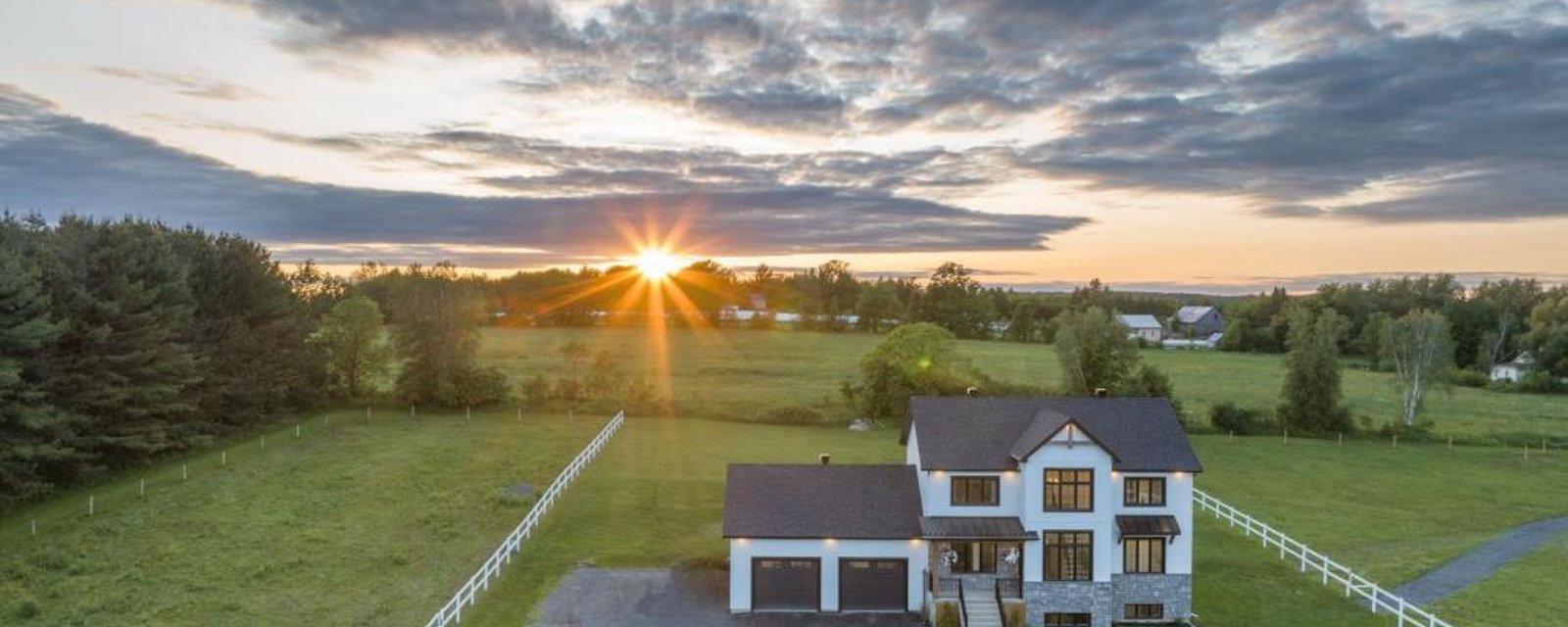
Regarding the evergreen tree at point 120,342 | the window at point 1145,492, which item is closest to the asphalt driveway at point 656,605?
the window at point 1145,492

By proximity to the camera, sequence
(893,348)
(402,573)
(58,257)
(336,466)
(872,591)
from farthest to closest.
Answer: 1. (893,348)
2. (336,466)
3. (58,257)
4. (402,573)
5. (872,591)

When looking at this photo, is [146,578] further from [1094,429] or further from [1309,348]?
[1309,348]

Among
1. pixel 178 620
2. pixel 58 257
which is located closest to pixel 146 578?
pixel 178 620

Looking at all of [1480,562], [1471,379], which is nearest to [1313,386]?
[1480,562]

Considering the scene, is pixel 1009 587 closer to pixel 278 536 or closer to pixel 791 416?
pixel 278 536

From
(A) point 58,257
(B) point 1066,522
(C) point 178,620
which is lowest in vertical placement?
(C) point 178,620
